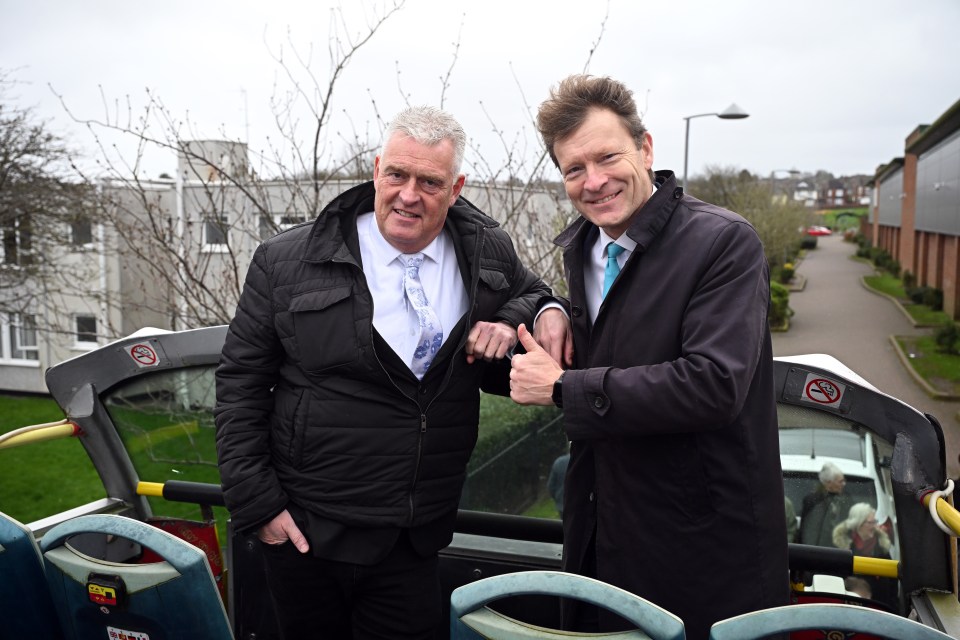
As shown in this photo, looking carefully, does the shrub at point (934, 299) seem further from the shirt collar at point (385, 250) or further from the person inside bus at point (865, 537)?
the shirt collar at point (385, 250)

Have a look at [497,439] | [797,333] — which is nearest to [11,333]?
[797,333]

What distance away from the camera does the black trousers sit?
248 cm

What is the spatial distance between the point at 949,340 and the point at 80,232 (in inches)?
894

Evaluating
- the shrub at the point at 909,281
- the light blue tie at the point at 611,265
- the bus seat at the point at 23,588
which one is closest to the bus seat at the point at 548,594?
the light blue tie at the point at 611,265

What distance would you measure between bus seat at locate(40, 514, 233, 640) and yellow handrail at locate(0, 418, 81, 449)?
3.48 feet

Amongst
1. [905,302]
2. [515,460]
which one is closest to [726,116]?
[515,460]

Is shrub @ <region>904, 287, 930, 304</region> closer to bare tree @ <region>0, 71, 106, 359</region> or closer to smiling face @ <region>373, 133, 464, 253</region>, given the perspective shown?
bare tree @ <region>0, 71, 106, 359</region>

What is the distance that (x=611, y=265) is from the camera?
2.19 meters

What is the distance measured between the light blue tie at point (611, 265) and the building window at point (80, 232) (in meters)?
18.3

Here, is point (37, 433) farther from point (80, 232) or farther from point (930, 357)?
point (930, 357)

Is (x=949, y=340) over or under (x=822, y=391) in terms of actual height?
under

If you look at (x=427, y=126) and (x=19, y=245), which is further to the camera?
(x=19, y=245)

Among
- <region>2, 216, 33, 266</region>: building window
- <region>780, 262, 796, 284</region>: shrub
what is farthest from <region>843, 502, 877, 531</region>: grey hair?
<region>780, 262, 796, 284</region>: shrub

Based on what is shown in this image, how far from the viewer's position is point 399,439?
2393mm
